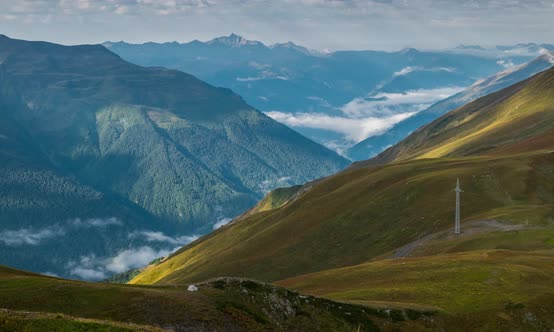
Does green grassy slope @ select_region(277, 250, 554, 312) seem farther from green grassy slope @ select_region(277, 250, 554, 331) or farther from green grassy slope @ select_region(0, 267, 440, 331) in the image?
green grassy slope @ select_region(0, 267, 440, 331)

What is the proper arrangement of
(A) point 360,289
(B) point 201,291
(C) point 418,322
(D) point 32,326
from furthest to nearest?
(A) point 360,289, (C) point 418,322, (B) point 201,291, (D) point 32,326

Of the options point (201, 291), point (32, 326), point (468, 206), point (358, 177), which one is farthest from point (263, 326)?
point (358, 177)

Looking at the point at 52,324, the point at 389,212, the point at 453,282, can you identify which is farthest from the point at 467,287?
the point at 389,212

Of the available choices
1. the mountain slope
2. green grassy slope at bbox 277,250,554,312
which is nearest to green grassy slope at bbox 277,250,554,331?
green grassy slope at bbox 277,250,554,312

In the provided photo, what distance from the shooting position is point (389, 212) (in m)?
141

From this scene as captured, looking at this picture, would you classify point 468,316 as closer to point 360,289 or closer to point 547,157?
point 360,289

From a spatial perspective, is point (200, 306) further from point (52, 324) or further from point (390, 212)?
point (390, 212)

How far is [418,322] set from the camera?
173 feet

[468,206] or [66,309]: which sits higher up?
[66,309]

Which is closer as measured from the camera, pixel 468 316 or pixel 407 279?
pixel 468 316

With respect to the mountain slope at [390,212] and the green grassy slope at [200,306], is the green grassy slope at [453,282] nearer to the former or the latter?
the green grassy slope at [200,306]

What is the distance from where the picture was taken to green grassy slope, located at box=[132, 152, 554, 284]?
12300 cm

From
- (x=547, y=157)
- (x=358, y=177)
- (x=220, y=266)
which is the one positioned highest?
(x=547, y=157)

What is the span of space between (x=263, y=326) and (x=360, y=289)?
80.8 ft
